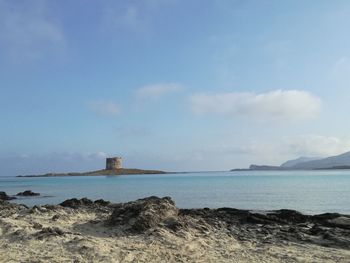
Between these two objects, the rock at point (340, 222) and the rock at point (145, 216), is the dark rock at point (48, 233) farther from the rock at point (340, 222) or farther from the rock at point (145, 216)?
the rock at point (340, 222)

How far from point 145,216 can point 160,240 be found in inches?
77.8

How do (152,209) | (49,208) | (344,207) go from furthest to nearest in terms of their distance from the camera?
(344,207)
(49,208)
(152,209)

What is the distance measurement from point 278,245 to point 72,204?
16.6 meters

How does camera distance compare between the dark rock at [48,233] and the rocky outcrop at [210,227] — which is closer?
the dark rock at [48,233]

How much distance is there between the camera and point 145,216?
1616 centimetres

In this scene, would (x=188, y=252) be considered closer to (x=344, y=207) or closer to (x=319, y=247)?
(x=319, y=247)

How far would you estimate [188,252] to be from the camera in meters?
13.2

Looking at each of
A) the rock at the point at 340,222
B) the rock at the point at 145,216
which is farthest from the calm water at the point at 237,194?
the rock at the point at 145,216

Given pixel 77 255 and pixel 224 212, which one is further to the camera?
pixel 224 212

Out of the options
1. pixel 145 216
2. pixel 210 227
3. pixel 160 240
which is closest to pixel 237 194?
pixel 210 227

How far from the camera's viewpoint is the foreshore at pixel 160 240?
1255 centimetres

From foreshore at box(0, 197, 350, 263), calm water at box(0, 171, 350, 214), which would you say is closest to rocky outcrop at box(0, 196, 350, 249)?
foreshore at box(0, 197, 350, 263)

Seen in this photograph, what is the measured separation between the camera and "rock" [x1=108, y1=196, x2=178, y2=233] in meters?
15.7

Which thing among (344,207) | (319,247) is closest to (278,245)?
(319,247)
